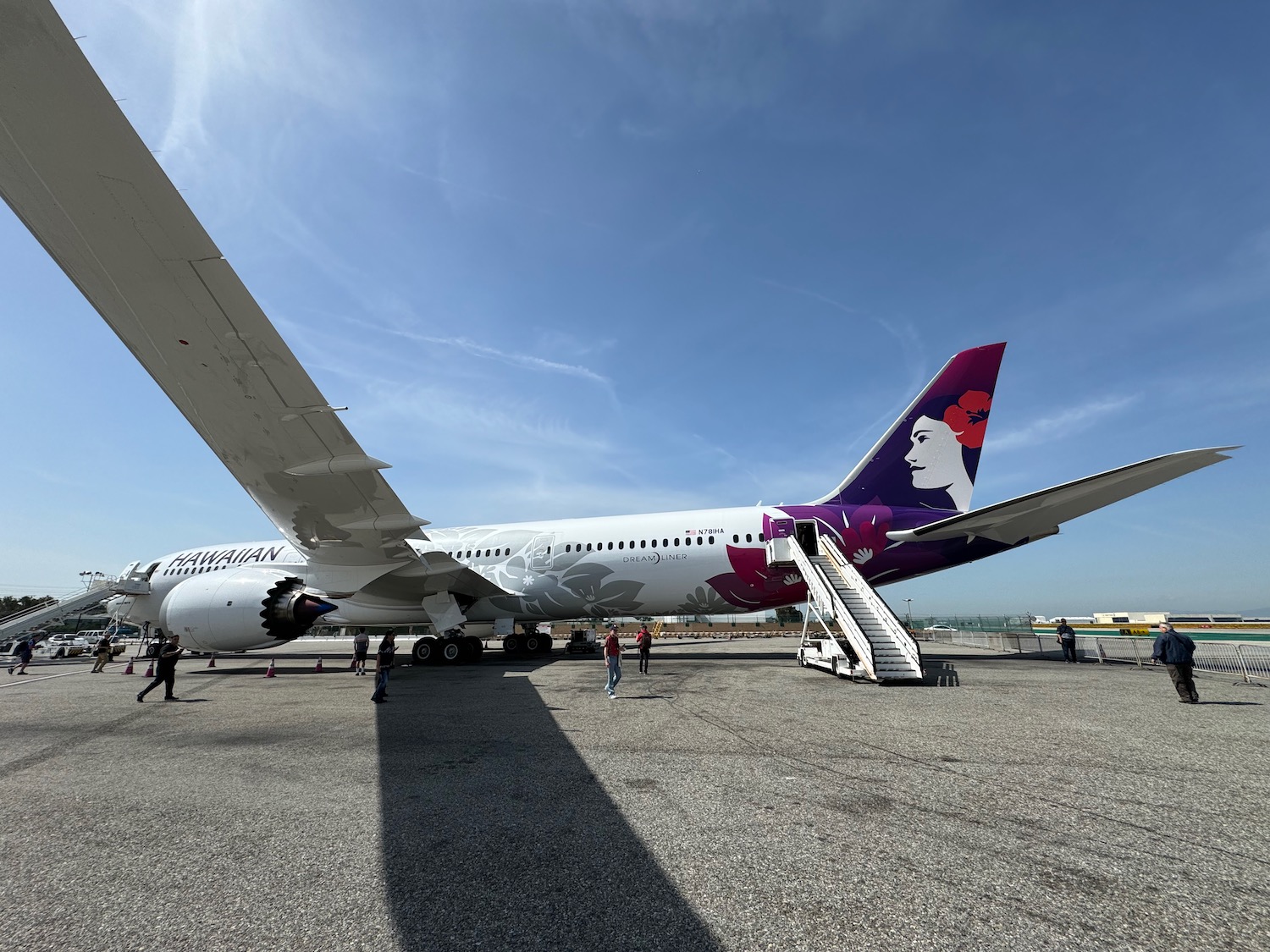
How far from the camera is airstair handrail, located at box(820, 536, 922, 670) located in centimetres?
1109

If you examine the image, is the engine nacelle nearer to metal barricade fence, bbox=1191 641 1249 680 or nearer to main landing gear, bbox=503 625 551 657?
main landing gear, bbox=503 625 551 657

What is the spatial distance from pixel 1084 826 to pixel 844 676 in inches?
324

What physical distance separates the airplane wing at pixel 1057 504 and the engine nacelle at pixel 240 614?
15.6 m

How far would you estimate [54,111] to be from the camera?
4590mm

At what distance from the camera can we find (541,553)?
59.2 ft

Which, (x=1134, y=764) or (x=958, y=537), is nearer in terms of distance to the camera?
(x=1134, y=764)

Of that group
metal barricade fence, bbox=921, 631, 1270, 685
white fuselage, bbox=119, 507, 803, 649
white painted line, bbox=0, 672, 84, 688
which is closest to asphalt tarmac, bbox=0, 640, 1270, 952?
metal barricade fence, bbox=921, 631, 1270, 685

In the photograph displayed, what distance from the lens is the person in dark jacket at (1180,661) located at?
879cm

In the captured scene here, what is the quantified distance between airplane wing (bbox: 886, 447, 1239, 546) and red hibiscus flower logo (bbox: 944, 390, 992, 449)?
2.97 meters

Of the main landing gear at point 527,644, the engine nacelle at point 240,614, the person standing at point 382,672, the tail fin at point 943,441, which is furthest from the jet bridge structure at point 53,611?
the tail fin at point 943,441

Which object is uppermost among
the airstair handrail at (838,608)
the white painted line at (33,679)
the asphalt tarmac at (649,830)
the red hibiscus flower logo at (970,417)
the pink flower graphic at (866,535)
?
the red hibiscus flower logo at (970,417)

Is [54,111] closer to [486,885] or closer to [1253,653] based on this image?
[486,885]

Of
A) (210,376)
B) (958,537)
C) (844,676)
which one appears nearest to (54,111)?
(210,376)

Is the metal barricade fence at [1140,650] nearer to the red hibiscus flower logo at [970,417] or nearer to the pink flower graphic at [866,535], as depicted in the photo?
the red hibiscus flower logo at [970,417]
